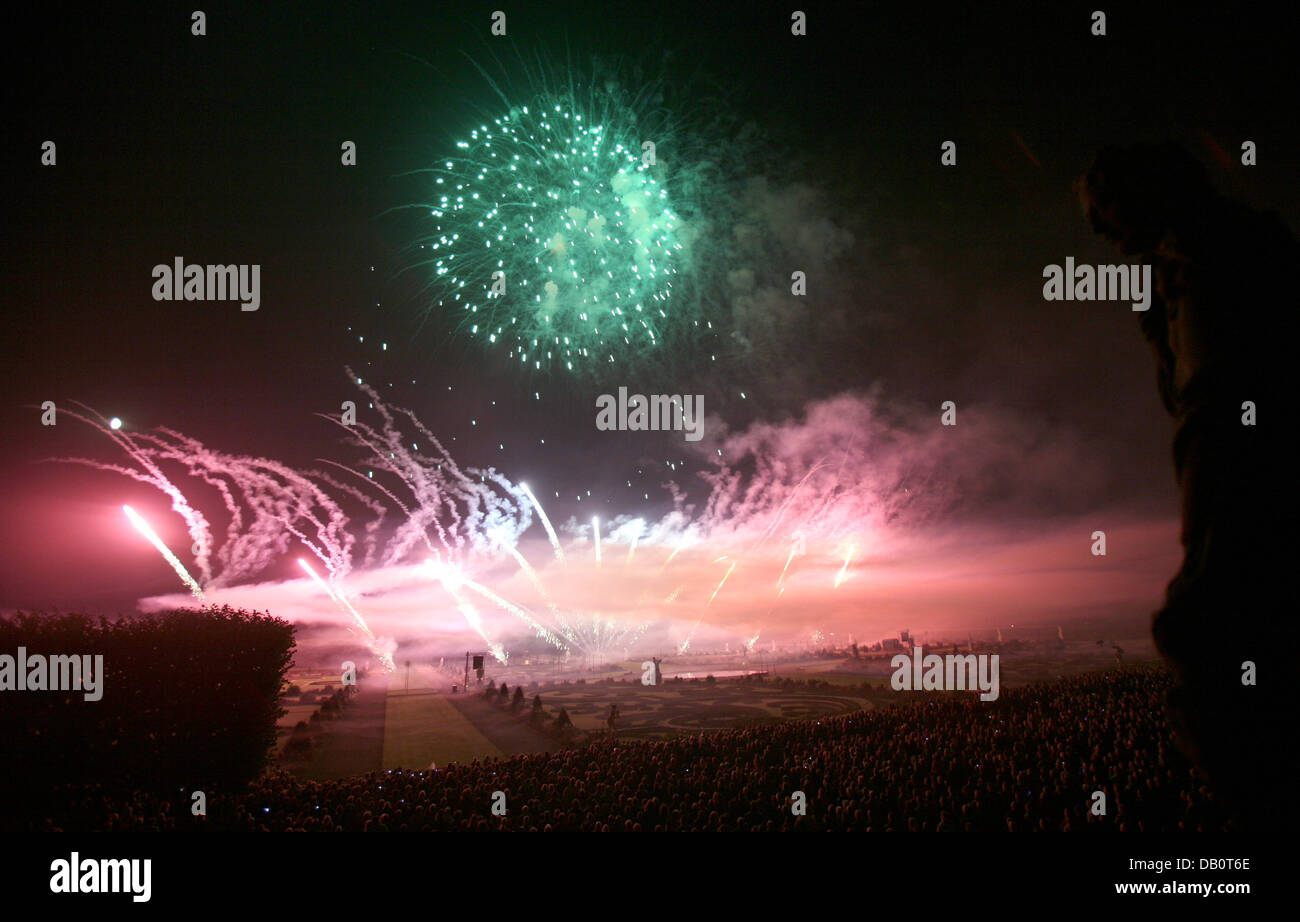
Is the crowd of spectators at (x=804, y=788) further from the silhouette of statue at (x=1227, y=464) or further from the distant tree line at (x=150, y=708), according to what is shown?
the silhouette of statue at (x=1227, y=464)

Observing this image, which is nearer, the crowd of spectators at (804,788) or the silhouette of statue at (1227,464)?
the silhouette of statue at (1227,464)

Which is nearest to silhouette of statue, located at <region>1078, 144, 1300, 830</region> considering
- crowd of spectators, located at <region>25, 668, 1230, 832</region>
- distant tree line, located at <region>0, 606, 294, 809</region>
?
crowd of spectators, located at <region>25, 668, 1230, 832</region>

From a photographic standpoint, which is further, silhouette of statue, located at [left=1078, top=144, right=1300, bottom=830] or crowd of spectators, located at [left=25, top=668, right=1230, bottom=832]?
crowd of spectators, located at [left=25, top=668, right=1230, bottom=832]

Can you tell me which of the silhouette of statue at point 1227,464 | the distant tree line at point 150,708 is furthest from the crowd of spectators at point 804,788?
the silhouette of statue at point 1227,464

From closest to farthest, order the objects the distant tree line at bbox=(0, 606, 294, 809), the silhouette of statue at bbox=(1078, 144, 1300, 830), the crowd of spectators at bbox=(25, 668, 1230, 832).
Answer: the silhouette of statue at bbox=(1078, 144, 1300, 830) < the crowd of spectators at bbox=(25, 668, 1230, 832) < the distant tree line at bbox=(0, 606, 294, 809)

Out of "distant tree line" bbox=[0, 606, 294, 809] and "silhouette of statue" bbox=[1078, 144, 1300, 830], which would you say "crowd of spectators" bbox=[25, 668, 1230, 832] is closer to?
"distant tree line" bbox=[0, 606, 294, 809]

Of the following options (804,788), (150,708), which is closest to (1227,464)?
(804,788)

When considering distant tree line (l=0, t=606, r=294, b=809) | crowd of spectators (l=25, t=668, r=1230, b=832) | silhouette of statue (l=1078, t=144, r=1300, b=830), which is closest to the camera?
silhouette of statue (l=1078, t=144, r=1300, b=830)
